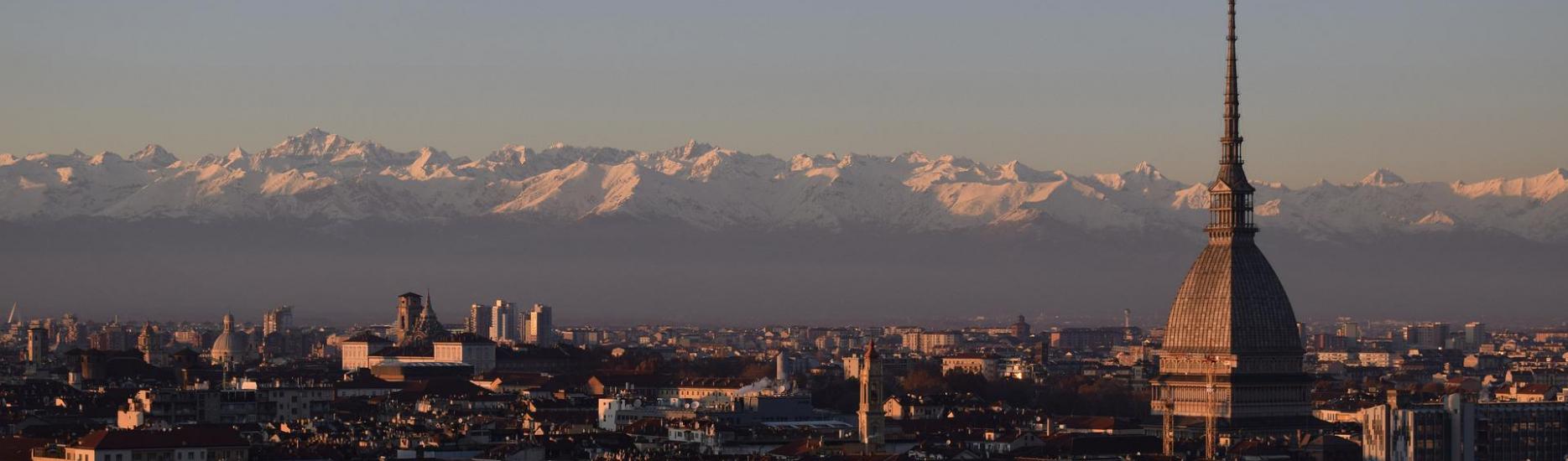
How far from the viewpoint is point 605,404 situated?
137 m

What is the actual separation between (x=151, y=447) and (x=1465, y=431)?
3419cm

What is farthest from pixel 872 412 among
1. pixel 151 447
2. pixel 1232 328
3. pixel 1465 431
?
pixel 1232 328

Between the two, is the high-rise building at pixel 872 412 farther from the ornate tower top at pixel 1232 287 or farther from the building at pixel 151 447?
the ornate tower top at pixel 1232 287

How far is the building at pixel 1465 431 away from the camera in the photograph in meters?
99.1

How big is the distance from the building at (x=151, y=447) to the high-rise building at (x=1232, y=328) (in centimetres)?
5207

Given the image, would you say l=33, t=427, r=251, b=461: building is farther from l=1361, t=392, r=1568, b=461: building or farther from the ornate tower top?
the ornate tower top

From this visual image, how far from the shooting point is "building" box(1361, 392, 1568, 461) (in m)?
99.1

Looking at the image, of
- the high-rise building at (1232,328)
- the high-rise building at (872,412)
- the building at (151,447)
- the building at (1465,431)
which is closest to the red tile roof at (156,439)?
the building at (151,447)

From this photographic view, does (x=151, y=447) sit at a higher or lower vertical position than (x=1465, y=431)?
lower

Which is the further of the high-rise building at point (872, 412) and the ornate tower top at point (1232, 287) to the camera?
the ornate tower top at point (1232, 287)

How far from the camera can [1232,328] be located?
470 feet

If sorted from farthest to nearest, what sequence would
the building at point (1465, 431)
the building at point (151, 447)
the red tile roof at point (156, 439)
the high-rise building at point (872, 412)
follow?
the high-rise building at point (872, 412), the building at point (1465, 431), the red tile roof at point (156, 439), the building at point (151, 447)

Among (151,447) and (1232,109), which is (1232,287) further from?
(151,447)

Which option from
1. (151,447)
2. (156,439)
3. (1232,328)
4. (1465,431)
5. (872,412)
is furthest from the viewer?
(1232,328)
